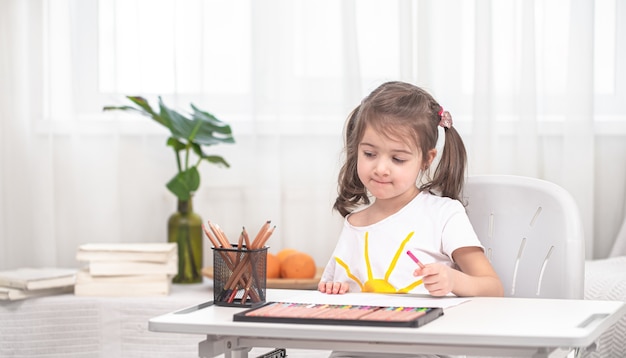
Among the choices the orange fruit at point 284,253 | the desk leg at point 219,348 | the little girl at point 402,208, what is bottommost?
the orange fruit at point 284,253

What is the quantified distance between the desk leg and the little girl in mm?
319

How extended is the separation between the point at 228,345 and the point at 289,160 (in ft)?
5.61

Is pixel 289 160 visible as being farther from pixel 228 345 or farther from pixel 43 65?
pixel 228 345

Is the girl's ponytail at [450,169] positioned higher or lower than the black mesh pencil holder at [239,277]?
higher

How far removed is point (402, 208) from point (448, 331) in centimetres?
69

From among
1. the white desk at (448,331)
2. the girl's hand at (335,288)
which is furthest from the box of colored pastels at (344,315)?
the girl's hand at (335,288)

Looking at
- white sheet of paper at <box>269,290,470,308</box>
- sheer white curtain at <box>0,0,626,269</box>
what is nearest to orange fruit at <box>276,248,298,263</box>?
sheer white curtain at <box>0,0,626,269</box>

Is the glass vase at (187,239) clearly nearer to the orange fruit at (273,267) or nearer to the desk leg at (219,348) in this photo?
the orange fruit at (273,267)

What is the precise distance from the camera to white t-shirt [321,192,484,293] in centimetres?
176

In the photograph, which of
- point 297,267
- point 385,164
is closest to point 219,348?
point 385,164

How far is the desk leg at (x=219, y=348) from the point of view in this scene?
1314 mm

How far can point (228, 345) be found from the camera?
1.35 m

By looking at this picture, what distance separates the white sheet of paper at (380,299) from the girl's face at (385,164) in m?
0.24

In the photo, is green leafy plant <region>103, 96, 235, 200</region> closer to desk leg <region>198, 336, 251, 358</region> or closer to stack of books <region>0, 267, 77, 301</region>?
stack of books <region>0, 267, 77, 301</region>
